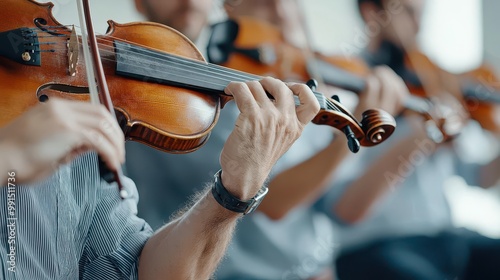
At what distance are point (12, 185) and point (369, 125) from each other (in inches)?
17.1

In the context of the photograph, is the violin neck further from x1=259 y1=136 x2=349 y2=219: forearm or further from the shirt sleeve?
x1=259 y1=136 x2=349 y2=219: forearm

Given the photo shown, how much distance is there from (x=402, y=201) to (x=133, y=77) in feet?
3.09

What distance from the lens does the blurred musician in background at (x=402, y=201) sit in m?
1.48

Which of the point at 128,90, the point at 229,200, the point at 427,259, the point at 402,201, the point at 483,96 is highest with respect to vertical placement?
the point at 128,90

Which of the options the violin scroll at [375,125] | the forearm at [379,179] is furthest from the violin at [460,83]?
the violin scroll at [375,125]

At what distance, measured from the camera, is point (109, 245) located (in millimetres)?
830

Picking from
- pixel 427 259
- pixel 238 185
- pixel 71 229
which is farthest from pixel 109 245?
pixel 427 259

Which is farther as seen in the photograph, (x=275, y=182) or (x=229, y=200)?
(x=275, y=182)

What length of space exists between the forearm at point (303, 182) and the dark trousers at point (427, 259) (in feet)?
0.57

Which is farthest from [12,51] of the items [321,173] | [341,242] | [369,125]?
[341,242]

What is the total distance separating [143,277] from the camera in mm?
836

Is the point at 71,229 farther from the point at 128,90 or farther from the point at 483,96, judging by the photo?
the point at 483,96

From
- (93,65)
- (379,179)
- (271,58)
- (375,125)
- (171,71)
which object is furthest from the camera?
(379,179)

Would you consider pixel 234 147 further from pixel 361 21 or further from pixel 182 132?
pixel 361 21
